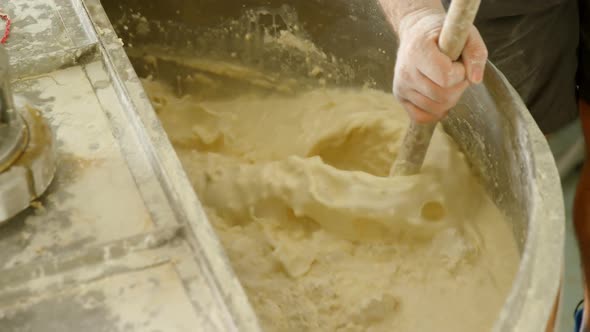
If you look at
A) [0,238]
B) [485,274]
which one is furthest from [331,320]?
[0,238]

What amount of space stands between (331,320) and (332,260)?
14 cm

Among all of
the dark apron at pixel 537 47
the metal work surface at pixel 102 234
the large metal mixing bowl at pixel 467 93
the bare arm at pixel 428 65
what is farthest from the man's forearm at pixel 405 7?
the metal work surface at pixel 102 234

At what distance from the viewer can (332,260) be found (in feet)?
4.14

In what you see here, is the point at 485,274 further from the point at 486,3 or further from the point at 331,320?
the point at 486,3

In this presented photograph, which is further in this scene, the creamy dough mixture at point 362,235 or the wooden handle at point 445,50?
the creamy dough mixture at point 362,235

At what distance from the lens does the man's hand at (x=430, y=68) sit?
1.04 meters

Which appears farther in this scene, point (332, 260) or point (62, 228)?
point (332, 260)

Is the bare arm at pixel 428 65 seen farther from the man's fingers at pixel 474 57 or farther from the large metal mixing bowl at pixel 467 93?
the large metal mixing bowl at pixel 467 93

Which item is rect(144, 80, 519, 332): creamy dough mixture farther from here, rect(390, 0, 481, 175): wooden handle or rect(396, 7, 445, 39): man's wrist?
rect(396, 7, 445, 39): man's wrist

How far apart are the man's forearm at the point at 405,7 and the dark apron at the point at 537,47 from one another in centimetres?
30

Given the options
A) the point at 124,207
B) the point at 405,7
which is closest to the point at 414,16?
the point at 405,7

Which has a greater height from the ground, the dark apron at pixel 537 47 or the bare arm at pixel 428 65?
the bare arm at pixel 428 65

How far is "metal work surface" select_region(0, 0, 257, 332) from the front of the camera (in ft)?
2.78

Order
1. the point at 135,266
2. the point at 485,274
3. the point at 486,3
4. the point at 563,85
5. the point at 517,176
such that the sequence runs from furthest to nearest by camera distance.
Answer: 1. the point at 563,85
2. the point at 486,3
3. the point at 485,274
4. the point at 517,176
5. the point at 135,266
